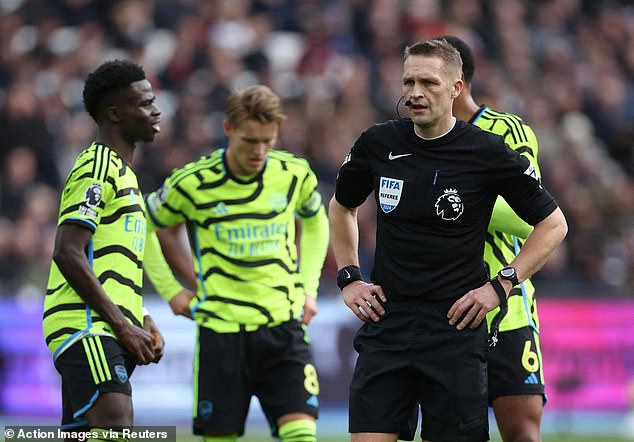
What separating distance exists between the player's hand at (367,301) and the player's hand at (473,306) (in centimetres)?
37

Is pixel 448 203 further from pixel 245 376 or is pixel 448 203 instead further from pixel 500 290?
pixel 245 376

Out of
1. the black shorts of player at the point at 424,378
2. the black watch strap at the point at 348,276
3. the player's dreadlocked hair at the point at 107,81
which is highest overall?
the player's dreadlocked hair at the point at 107,81

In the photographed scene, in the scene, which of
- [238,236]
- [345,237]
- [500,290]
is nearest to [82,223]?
[345,237]

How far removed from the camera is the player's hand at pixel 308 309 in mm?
8289

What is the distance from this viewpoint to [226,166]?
8.23 metres

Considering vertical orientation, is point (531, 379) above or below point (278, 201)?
below

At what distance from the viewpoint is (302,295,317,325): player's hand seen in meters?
8.29

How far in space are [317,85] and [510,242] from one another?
9.99m

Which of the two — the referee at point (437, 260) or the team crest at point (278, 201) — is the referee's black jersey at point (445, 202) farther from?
the team crest at point (278, 201)

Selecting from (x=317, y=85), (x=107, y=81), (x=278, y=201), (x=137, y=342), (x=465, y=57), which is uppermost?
(x=317, y=85)

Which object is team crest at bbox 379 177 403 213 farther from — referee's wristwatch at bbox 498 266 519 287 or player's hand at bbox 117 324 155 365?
player's hand at bbox 117 324 155 365

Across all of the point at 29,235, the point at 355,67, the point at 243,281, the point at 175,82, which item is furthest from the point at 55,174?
the point at 243,281

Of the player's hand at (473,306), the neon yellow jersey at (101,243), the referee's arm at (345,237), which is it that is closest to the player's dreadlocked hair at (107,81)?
the neon yellow jersey at (101,243)

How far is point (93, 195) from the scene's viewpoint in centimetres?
641
